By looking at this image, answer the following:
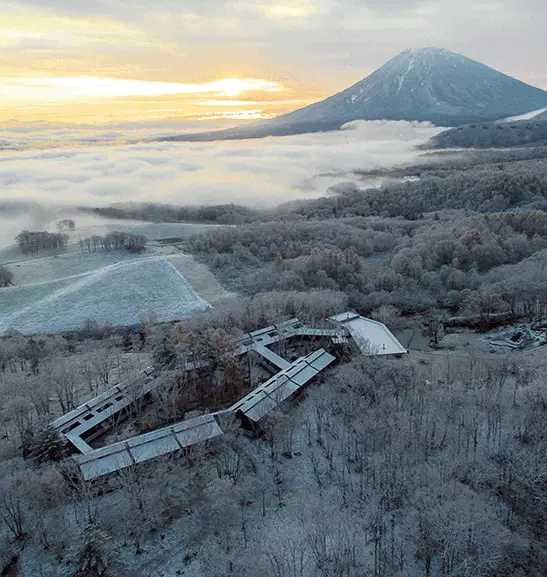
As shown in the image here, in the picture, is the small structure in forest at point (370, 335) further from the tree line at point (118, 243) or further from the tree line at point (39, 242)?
the tree line at point (39, 242)

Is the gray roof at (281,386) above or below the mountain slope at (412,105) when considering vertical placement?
below

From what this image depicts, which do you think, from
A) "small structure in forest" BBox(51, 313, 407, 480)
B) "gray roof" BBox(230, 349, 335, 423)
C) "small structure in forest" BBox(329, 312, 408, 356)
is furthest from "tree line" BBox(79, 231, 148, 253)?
"gray roof" BBox(230, 349, 335, 423)

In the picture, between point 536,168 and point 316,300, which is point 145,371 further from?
point 536,168

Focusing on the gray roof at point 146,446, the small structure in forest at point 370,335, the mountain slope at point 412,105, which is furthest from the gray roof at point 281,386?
the mountain slope at point 412,105

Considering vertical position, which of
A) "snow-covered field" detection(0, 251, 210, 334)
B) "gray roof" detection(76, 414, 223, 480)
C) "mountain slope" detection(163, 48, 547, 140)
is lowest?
"snow-covered field" detection(0, 251, 210, 334)

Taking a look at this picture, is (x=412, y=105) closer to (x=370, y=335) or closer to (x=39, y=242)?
(x=39, y=242)

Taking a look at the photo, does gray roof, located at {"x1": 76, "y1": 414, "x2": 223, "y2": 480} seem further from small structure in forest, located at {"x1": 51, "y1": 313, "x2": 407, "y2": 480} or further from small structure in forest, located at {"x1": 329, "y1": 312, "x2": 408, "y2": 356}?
small structure in forest, located at {"x1": 329, "y1": 312, "x2": 408, "y2": 356}

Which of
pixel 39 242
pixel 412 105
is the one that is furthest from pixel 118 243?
pixel 412 105

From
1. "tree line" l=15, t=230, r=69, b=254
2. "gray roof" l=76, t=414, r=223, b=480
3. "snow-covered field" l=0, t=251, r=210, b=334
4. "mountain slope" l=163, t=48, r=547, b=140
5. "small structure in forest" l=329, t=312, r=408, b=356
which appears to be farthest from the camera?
"mountain slope" l=163, t=48, r=547, b=140

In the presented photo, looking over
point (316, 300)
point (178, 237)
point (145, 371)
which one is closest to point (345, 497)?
point (145, 371)

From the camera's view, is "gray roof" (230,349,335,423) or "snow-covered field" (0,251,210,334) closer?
"gray roof" (230,349,335,423)
